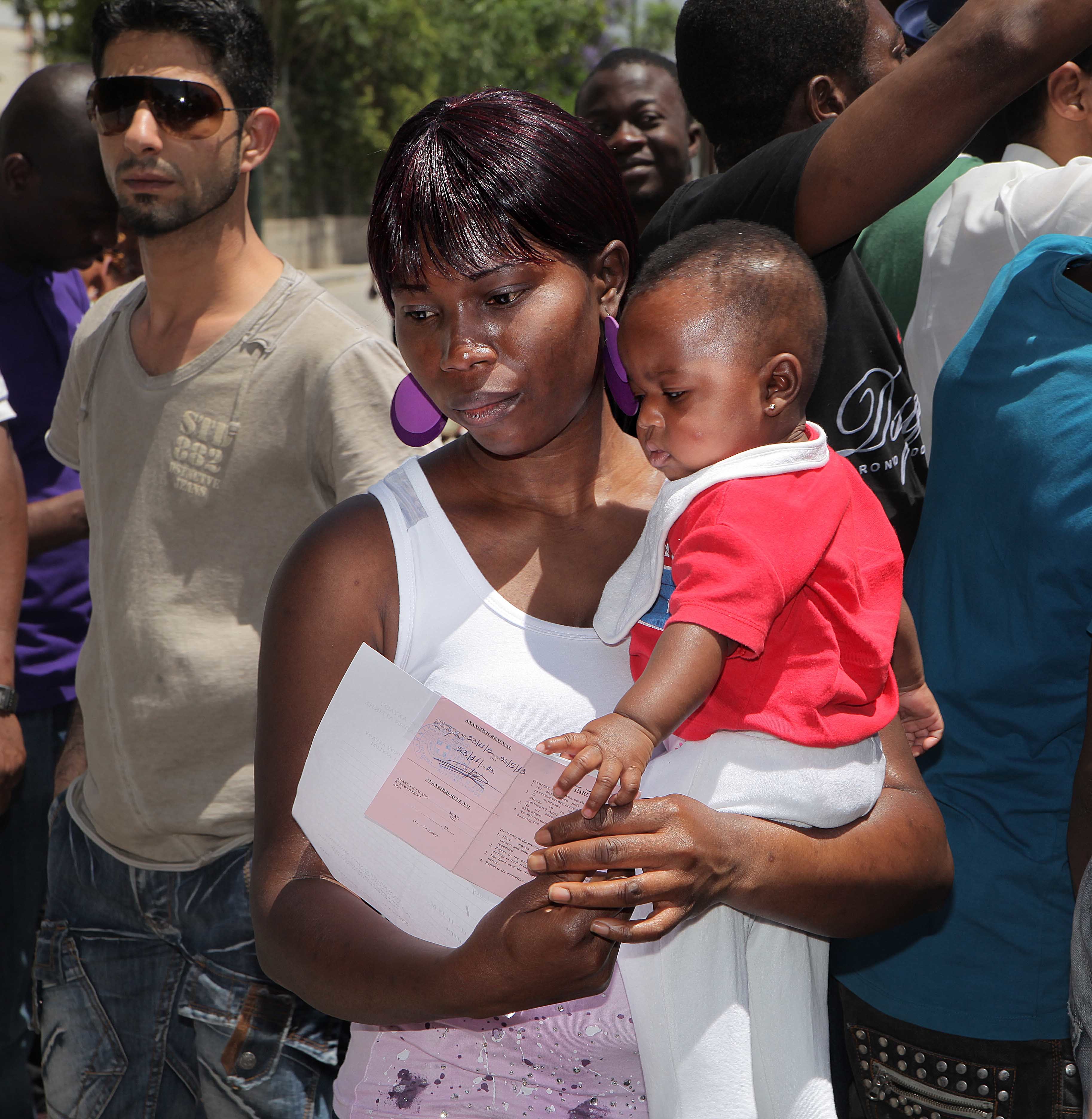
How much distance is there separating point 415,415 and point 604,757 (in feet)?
2.68

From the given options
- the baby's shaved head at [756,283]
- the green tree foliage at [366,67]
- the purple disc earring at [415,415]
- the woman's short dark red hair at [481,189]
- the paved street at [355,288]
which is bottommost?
the paved street at [355,288]

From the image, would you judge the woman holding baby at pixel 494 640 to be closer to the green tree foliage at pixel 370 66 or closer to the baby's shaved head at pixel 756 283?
the baby's shaved head at pixel 756 283

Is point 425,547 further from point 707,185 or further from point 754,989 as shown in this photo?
point 707,185

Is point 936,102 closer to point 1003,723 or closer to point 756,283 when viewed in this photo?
point 756,283

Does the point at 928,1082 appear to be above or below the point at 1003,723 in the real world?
below

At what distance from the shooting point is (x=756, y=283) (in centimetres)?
194

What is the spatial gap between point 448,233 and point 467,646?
0.60m

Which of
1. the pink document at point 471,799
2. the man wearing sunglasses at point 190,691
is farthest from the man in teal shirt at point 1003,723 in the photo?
the man wearing sunglasses at point 190,691

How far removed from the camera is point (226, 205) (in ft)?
10.4

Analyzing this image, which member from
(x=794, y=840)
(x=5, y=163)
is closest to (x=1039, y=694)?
(x=794, y=840)

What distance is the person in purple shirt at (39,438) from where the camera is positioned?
3762 mm

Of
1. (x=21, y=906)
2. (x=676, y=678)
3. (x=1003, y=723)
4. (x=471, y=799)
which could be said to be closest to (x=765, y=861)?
(x=676, y=678)

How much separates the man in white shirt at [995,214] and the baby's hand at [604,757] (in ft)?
4.90

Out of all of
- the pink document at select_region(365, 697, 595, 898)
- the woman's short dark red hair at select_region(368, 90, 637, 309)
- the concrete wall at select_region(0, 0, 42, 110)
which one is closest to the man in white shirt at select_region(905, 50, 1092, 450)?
the woman's short dark red hair at select_region(368, 90, 637, 309)
